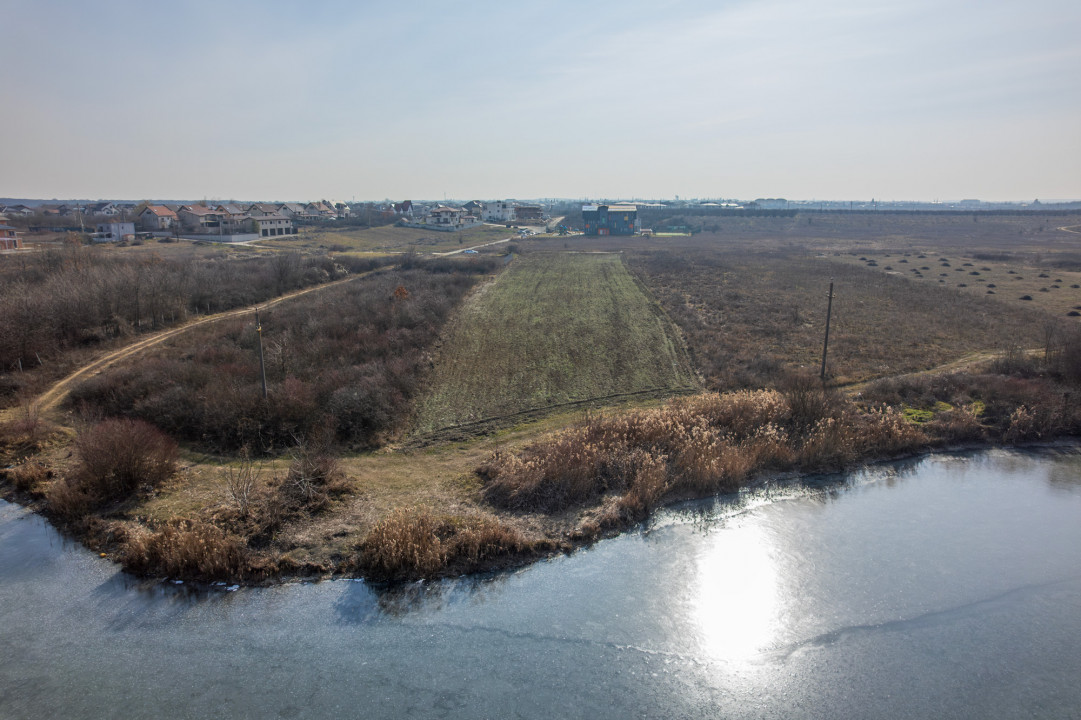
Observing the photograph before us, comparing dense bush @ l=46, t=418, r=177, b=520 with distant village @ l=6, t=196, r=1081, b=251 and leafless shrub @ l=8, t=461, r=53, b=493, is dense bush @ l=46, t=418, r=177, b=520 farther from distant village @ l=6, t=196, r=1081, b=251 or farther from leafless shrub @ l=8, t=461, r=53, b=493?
distant village @ l=6, t=196, r=1081, b=251

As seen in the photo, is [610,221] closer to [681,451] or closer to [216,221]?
[216,221]

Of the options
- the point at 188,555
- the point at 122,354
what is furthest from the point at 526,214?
the point at 188,555

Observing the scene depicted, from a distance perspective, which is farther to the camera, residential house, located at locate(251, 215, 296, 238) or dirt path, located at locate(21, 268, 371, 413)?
residential house, located at locate(251, 215, 296, 238)

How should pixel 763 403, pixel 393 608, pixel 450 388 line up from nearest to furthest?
1. pixel 393 608
2. pixel 763 403
3. pixel 450 388

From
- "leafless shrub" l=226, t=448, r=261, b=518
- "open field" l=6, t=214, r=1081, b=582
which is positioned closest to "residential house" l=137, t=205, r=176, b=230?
"open field" l=6, t=214, r=1081, b=582

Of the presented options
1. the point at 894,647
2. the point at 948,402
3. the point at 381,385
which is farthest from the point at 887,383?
the point at 381,385

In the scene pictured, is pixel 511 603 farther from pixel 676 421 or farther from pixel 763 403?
pixel 763 403
